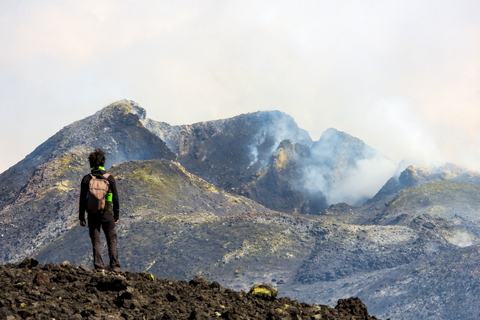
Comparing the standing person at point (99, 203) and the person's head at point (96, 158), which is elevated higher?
the person's head at point (96, 158)

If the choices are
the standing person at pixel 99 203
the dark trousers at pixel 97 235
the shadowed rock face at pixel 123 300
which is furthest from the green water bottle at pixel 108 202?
the shadowed rock face at pixel 123 300

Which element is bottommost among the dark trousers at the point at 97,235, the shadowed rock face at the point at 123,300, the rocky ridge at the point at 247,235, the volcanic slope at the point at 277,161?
the shadowed rock face at the point at 123,300

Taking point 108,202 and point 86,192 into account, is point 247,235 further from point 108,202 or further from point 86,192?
point 86,192

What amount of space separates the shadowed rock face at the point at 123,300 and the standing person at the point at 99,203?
557 mm

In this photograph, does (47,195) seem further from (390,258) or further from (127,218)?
(390,258)

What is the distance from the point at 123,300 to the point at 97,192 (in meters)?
2.42

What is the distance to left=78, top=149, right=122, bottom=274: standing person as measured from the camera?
387 inches

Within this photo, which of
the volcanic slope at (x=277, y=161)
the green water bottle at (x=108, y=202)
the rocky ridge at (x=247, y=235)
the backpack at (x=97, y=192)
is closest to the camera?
the backpack at (x=97, y=192)

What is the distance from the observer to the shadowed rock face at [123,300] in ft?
24.5

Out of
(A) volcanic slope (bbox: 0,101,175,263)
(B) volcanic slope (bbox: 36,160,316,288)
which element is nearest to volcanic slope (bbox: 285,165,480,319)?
(B) volcanic slope (bbox: 36,160,316,288)

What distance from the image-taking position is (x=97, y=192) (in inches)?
386

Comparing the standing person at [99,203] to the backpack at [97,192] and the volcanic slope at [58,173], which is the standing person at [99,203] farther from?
the volcanic slope at [58,173]

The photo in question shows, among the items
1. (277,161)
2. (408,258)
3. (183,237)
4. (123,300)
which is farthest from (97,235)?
(277,161)

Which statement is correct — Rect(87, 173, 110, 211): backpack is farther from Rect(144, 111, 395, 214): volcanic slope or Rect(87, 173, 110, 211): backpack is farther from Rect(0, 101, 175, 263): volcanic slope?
Rect(144, 111, 395, 214): volcanic slope
